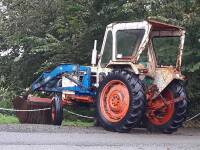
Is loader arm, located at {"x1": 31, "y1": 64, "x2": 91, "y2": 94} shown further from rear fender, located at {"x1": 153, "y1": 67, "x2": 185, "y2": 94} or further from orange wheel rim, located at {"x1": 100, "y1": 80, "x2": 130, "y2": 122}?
rear fender, located at {"x1": 153, "y1": 67, "x2": 185, "y2": 94}

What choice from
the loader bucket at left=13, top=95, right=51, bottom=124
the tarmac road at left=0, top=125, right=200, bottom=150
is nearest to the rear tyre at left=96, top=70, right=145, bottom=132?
the tarmac road at left=0, top=125, right=200, bottom=150

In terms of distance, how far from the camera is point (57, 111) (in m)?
13.9

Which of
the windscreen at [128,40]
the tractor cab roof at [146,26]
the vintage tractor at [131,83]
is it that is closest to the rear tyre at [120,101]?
the vintage tractor at [131,83]

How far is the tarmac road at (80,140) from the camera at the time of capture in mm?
9469

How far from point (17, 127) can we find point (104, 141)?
2537mm

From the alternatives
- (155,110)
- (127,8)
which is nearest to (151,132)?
(155,110)

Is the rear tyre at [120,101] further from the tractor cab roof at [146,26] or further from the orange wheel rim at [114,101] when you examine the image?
the tractor cab roof at [146,26]

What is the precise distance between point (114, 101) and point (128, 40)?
5.39ft

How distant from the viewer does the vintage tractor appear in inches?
503

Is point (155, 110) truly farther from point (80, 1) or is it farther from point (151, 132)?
point (80, 1)

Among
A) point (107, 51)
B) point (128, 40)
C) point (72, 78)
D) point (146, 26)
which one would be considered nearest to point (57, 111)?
point (72, 78)

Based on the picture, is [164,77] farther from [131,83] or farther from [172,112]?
[131,83]

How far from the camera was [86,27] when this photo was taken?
60.4ft

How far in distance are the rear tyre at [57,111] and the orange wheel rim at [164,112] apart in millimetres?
2333
